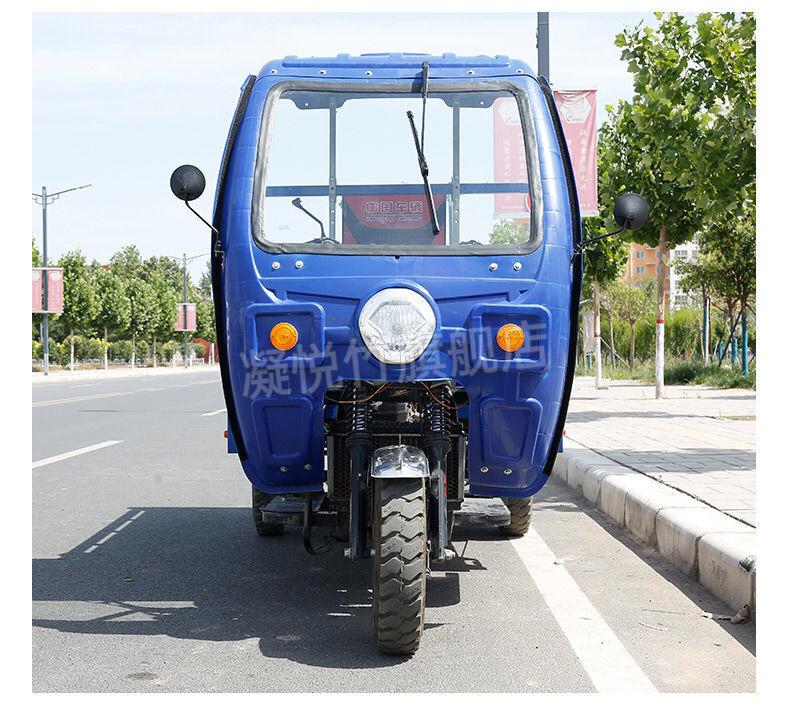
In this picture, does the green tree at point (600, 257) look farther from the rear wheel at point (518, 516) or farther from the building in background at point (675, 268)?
the rear wheel at point (518, 516)

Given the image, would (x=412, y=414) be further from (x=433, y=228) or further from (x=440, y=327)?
(x=433, y=228)

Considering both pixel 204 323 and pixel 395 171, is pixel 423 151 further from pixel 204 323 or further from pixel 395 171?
pixel 204 323

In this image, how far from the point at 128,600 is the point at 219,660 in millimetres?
1146

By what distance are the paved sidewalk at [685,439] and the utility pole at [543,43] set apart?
445cm

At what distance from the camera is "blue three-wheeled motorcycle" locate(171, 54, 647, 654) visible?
4.36m

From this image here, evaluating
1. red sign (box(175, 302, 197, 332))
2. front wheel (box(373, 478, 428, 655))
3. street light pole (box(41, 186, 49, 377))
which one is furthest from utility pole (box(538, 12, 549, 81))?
red sign (box(175, 302, 197, 332))

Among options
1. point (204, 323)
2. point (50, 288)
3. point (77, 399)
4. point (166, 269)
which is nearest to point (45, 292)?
point (50, 288)

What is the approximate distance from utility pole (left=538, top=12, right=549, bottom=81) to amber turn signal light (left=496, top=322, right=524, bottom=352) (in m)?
9.63

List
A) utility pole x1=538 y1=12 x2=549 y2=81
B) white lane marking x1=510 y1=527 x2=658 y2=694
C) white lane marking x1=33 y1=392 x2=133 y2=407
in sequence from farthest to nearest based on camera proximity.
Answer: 1. white lane marking x1=33 y1=392 x2=133 y2=407
2. utility pole x1=538 y1=12 x2=549 y2=81
3. white lane marking x1=510 y1=527 x2=658 y2=694

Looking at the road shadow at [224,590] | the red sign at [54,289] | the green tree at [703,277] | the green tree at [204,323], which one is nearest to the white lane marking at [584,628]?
the road shadow at [224,590]

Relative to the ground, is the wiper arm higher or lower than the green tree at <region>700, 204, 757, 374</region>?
lower

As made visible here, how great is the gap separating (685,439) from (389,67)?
23.0 feet

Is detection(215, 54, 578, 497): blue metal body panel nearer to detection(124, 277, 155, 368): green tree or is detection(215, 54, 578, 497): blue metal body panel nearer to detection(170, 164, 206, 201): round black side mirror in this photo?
detection(170, 164, 206, 201): round black side mirror
